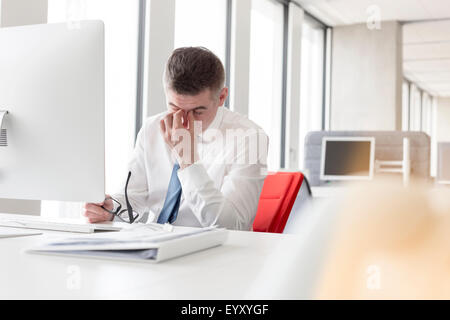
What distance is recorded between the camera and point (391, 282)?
10.2 inches

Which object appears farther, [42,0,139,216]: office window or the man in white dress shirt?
[42,0,139,216]: office window

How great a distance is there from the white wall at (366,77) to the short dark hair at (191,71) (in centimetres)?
541

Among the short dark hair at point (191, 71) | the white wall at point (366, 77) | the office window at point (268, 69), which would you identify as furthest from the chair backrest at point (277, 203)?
the white wall at point (366, 77)

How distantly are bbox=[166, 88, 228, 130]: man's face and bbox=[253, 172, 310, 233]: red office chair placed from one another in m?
0.30

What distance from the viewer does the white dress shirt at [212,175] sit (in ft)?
4.47

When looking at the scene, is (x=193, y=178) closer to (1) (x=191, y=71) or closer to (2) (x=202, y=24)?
(1) (x=191, y=71)

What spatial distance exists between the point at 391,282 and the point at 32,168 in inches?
37.5

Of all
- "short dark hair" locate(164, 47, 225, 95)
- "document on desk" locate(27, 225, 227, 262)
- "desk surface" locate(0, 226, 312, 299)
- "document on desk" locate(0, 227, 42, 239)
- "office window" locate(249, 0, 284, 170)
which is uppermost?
"office window" locate(249, 0, 284, 170)

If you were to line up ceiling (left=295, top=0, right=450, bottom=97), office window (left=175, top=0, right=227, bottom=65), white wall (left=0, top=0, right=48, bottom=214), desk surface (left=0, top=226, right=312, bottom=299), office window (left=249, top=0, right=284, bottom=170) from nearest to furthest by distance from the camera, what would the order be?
desk surface (left=0, top=226, right=312, bottom=299) → white wall (left=0, top=0, right=48, bottom=214) → office window (left=175, top=0, right=227, bottom=65) → office window (left=249, top=0, right=284, bottom=170) → ceiling (left=295, top=0, right=450, bottom=97)

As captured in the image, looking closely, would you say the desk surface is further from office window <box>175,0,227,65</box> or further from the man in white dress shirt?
office window <box>175,0,227,65</box>

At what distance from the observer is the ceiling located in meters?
5.80

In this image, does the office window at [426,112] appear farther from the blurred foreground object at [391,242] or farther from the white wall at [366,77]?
the blurred foreground object at [391,242]

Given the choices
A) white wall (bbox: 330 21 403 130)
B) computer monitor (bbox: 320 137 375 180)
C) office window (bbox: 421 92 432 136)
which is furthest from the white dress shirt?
office window (bbox: 421 92 432 136)
